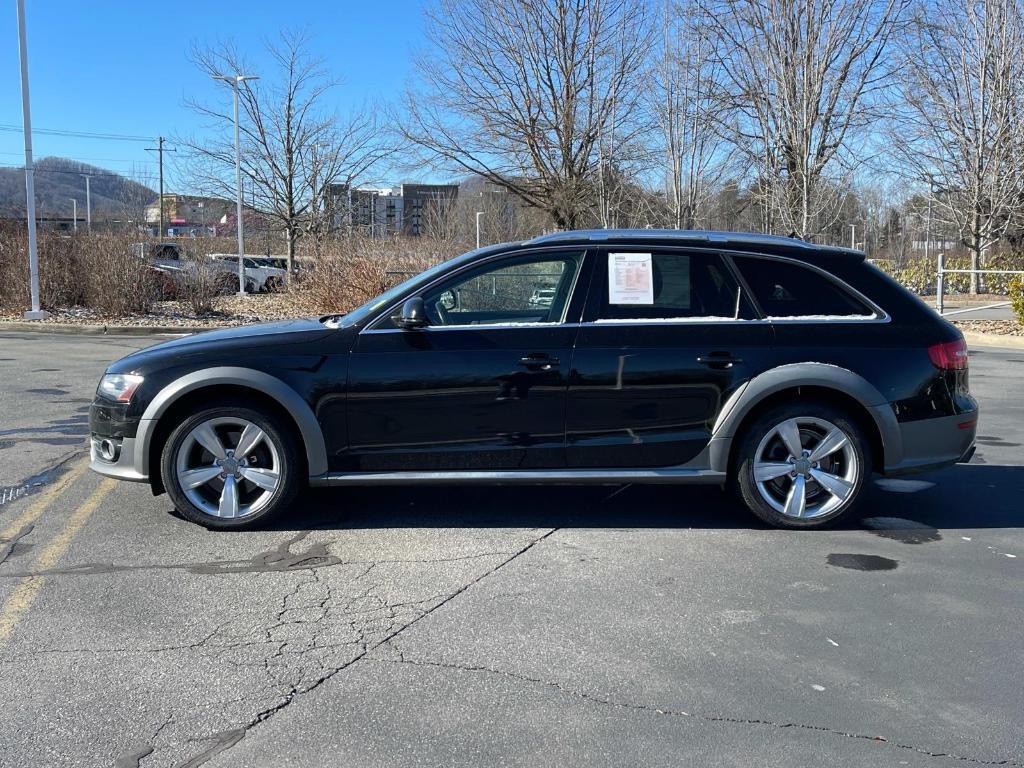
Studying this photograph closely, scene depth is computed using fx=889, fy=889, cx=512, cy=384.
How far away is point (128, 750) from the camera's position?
2883 millimetres

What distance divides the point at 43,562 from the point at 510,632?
8.46 ft

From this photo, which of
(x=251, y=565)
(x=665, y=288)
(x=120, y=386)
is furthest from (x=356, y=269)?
(x=251, y=565)

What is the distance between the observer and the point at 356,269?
61.4 ft

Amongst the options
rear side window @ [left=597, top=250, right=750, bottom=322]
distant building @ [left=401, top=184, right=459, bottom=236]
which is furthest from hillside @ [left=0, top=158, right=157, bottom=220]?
rear side window @ [left=597, top=250, right=750, bottom=322]

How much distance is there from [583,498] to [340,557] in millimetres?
1812

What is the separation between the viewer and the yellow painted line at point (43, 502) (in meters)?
5.19

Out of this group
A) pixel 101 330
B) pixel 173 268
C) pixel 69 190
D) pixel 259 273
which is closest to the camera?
pixel 101 330

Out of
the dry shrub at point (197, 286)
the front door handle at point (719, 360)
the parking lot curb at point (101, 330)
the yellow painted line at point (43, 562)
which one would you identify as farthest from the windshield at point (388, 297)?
the dry shrub at point (197, 286)

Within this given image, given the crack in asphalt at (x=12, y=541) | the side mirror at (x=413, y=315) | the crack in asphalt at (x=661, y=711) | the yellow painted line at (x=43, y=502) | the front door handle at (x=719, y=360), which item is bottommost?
the crack in asphalt at (x=661, y=711)

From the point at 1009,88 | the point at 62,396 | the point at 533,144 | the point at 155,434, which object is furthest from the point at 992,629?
the point at 1009,88

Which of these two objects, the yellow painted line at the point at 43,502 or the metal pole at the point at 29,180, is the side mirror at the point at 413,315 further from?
the metal pole at the point at 29,180

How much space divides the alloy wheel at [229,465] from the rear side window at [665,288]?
214cm

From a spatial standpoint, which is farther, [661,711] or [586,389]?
[586,389]

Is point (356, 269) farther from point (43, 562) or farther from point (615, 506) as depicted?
point (43, 562)
